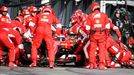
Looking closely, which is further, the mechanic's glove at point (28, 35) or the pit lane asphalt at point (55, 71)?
the mechanic's glove at point (28, 35)

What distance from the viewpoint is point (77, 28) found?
1948 centimetres

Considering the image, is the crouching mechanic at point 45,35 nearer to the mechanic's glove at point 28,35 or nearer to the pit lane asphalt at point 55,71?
the pit lane asphalt at point 55,71

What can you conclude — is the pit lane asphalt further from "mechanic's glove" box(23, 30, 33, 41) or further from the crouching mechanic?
"mechanic's glove" box(23, 30, 33, 41)

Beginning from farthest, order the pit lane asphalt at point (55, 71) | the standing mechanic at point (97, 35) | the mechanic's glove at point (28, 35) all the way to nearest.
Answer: the mechanic's glove at point (28, 35)
the standing mechanic at point (97, 35)
the pit lane asphalt at point (55, 71)

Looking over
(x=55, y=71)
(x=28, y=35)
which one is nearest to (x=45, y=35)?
(x=28, y=35)

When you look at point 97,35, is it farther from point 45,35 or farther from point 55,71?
point 55,71

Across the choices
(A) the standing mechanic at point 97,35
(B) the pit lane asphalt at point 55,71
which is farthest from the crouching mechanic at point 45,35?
(A) the standing mechanic at point 97,35

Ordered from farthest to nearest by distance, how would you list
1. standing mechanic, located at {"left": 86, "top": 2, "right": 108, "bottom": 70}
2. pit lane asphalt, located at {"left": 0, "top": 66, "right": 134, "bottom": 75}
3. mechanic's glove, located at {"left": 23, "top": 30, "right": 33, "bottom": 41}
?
mechanic's glove, located at {"left": 23, "top": 30, "right": 33, "bottom": 41}, standing mechanic, located at {"left": 86, "top": 2, "right": 108, "bottom": 70}, pit lane asphalt, located at {"left": 0, "top": 66, "right": 134, "bottom": 75}

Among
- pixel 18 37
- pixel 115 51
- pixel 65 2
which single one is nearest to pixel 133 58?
pixel 115 51

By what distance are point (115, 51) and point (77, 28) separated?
210 cm

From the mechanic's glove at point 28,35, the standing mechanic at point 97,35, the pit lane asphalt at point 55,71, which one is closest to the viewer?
the pit lane asphalt at point 55,71

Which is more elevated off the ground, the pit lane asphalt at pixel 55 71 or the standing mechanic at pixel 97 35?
the standing mechanic at pixel 97 35

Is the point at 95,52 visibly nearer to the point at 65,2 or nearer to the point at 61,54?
the point at 61,54

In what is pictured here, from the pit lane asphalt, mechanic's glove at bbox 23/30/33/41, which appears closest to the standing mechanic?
the pit lane asphalt
